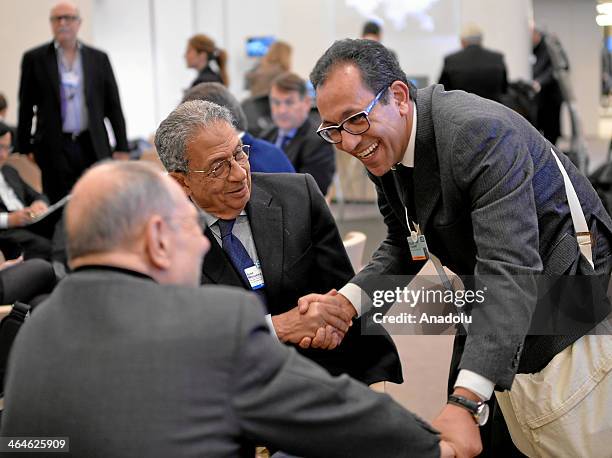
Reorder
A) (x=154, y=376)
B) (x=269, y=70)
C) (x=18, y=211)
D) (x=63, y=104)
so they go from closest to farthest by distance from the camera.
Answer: (x=154, y=376) < (x=18, y=211) < (x=63, y=104) < (x=269, y=70)

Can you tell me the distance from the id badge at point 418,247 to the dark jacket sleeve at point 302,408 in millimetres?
A: 804

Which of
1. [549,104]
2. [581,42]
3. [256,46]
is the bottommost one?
[581,42]

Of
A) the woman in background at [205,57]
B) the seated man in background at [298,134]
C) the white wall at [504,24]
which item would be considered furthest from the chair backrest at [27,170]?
the white wall at [504,24]

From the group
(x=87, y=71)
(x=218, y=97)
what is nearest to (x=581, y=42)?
(x=87, y=71)

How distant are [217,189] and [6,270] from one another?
6.62 ft

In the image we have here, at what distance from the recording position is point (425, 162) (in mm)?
2150

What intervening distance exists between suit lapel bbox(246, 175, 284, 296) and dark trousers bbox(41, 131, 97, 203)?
13.3 feet

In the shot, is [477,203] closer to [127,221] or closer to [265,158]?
[127,221]

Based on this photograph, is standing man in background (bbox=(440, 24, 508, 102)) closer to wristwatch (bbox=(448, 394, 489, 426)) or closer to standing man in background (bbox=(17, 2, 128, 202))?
standing man in background (bbox=(17, 2, 128, 202))

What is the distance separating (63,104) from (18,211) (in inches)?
65.7

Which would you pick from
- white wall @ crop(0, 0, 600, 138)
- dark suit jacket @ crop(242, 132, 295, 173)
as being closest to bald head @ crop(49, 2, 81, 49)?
dark suit jacket @ crop(242, 132, 295, 173)

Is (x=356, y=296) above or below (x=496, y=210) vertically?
below

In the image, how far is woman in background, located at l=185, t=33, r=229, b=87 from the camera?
740cm

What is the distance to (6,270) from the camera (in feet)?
13.5
